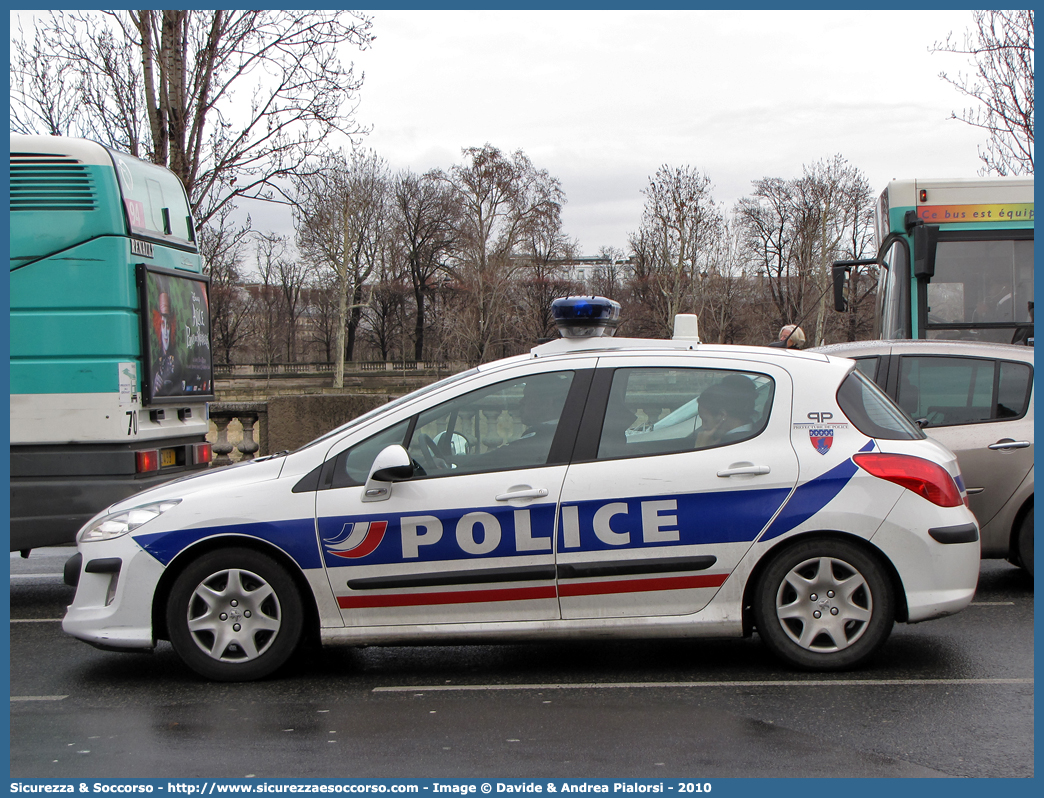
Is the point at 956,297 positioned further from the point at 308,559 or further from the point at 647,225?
the point at 647,225

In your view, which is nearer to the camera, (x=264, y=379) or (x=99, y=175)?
(x=99, y=175)

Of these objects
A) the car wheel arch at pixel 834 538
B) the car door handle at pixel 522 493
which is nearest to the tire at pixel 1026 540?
the car wheel arch at pixel 834 538

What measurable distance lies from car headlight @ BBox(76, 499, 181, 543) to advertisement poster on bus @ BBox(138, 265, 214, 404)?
99.2 inches

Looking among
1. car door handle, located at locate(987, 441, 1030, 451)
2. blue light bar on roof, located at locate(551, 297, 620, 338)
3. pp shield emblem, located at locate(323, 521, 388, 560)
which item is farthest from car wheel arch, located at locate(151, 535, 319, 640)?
car door handle, located at locate(987, 441, 1030, 451)

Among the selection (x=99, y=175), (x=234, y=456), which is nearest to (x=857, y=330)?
(x=234, y=456)

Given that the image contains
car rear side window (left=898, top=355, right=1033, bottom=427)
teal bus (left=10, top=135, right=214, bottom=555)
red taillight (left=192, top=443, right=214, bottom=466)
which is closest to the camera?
car rear side window (left=898, top=355, right=1033, bottom=427)

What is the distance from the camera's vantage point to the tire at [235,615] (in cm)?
503

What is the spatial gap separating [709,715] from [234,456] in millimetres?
10793

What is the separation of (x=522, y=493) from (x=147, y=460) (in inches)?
150

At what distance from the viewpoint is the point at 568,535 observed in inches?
195

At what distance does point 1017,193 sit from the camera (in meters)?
9.82

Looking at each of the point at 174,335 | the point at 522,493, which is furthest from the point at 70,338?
the point at 522,493

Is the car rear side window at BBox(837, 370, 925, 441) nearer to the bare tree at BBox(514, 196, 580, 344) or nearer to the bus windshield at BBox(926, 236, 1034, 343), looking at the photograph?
the bus windshield at BBox(926, 236, 1034, 343)

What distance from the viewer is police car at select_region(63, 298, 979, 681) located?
16.3 feet
